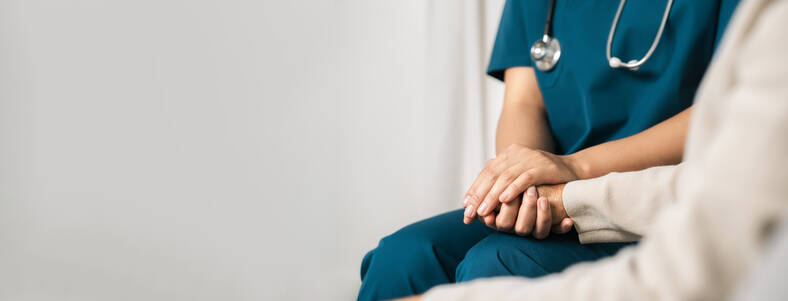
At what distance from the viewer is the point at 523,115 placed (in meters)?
1.00

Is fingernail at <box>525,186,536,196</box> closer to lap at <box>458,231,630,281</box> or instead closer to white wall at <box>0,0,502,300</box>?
lap at <box>458,231,630,281</box>

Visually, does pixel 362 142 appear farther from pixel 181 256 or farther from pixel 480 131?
pixel 181 256

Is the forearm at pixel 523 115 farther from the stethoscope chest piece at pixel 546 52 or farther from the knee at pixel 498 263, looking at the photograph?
the knee at pixel 498 263

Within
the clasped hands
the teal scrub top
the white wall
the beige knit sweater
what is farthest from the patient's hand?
the white wall

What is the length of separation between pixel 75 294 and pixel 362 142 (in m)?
0.76

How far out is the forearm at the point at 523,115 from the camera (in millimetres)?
960

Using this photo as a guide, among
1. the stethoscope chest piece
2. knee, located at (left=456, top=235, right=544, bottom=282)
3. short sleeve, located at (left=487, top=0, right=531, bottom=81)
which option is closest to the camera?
knee, located at (left=456, top=235, right=544, bottom=282)

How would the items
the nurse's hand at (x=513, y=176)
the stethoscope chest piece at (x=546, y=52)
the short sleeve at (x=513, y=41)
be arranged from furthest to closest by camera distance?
the short sleeve at (x=513, y=41) → the stethoscope chest piece at (x=546, y=52) → the nurse's hand at (x=513, y=176)

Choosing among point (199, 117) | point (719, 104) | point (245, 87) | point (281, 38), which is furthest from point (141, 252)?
point (719, 104)

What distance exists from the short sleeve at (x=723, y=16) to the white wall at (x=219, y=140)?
2.98 feet

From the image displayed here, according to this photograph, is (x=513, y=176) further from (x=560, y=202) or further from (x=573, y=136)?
(x=573, y=136)

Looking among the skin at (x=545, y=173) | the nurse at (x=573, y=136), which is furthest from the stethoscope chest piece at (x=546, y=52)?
the skin at (x=545, y=173)

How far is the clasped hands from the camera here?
25.7 inches

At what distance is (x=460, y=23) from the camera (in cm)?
167
